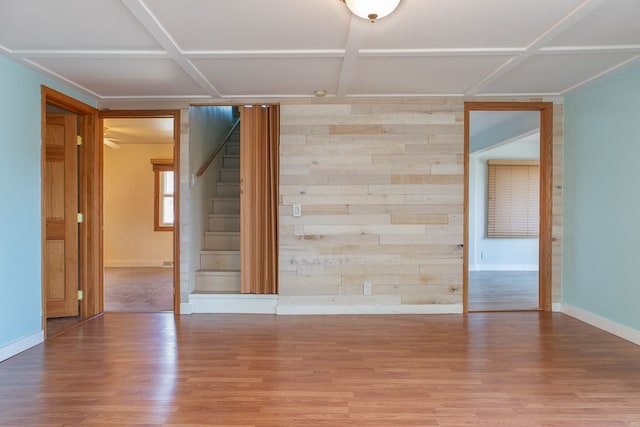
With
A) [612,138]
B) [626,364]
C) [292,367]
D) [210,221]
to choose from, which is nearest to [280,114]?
[210,221]

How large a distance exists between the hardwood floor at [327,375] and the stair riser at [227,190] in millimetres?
2134

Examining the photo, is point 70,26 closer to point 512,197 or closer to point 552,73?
point 552,73

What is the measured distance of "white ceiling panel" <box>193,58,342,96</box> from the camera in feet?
10.1

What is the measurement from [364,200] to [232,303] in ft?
5.94

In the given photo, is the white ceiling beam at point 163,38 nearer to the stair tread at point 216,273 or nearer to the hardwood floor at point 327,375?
the stair tread at point 216,273

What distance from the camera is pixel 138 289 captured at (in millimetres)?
5555

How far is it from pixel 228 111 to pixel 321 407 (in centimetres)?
518

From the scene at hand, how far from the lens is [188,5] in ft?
7.25

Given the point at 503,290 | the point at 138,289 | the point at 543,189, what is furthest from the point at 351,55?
the point at 138,289

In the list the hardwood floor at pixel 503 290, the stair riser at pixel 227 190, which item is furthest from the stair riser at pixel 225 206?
the hardwood floor at pixel 503 290

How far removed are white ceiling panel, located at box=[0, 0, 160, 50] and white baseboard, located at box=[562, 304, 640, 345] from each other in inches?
174

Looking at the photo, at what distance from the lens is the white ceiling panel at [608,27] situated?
7.32ft

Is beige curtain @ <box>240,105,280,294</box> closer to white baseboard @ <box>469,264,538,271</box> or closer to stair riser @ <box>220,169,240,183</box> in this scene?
stair riser @ <box>220,169,240,183</box>

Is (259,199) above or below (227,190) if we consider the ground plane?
below
